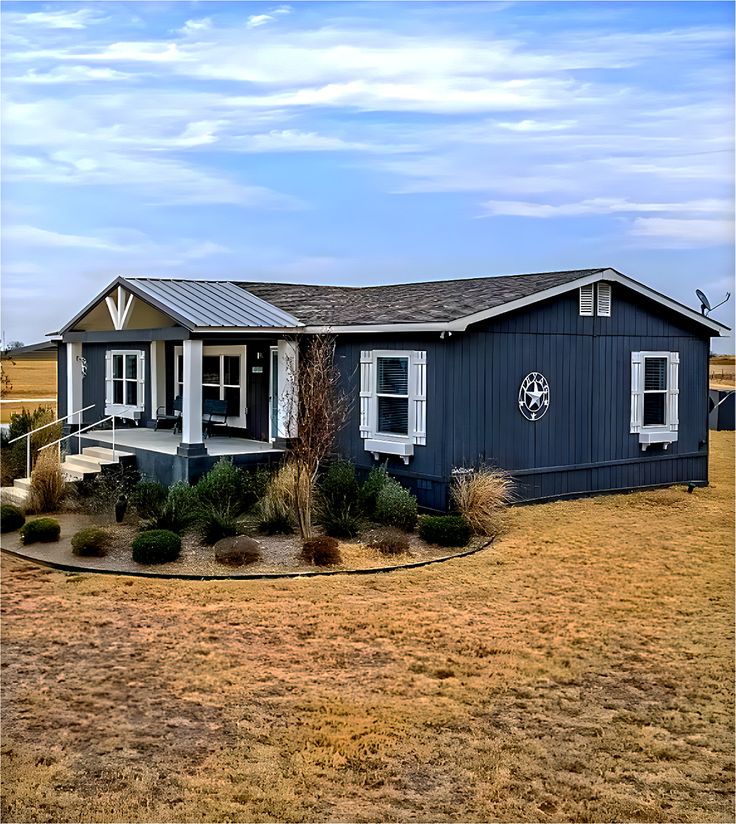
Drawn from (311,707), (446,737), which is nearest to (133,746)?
(311,707)

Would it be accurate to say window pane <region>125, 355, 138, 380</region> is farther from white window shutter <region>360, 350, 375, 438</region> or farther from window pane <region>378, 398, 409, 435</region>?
window pane <region>378, 398, 409, 435</region>

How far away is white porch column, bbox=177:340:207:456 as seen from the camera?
14.7 meters

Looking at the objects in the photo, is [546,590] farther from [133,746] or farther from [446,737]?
[133,746]

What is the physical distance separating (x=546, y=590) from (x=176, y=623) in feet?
12.9

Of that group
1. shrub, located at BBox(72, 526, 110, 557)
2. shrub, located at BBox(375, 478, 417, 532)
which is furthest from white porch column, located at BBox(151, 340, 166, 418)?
shrub, located at BBox(72, 526, 110, 557)

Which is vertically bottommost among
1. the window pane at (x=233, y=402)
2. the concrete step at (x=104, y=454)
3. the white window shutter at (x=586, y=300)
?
the concrete step at (x=104, y=454)

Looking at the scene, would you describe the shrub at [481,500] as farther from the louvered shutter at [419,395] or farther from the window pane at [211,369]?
the window pane at [211,369]

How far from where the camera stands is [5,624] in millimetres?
8727

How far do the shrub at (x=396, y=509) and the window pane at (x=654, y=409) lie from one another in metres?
6.18

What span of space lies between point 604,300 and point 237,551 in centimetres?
830

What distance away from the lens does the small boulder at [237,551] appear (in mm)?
10930

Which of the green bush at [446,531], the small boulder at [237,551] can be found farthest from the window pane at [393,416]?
the small boulder at [237,551]

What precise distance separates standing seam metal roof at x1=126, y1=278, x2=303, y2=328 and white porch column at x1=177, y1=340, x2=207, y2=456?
0.46m

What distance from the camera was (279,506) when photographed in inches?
501
